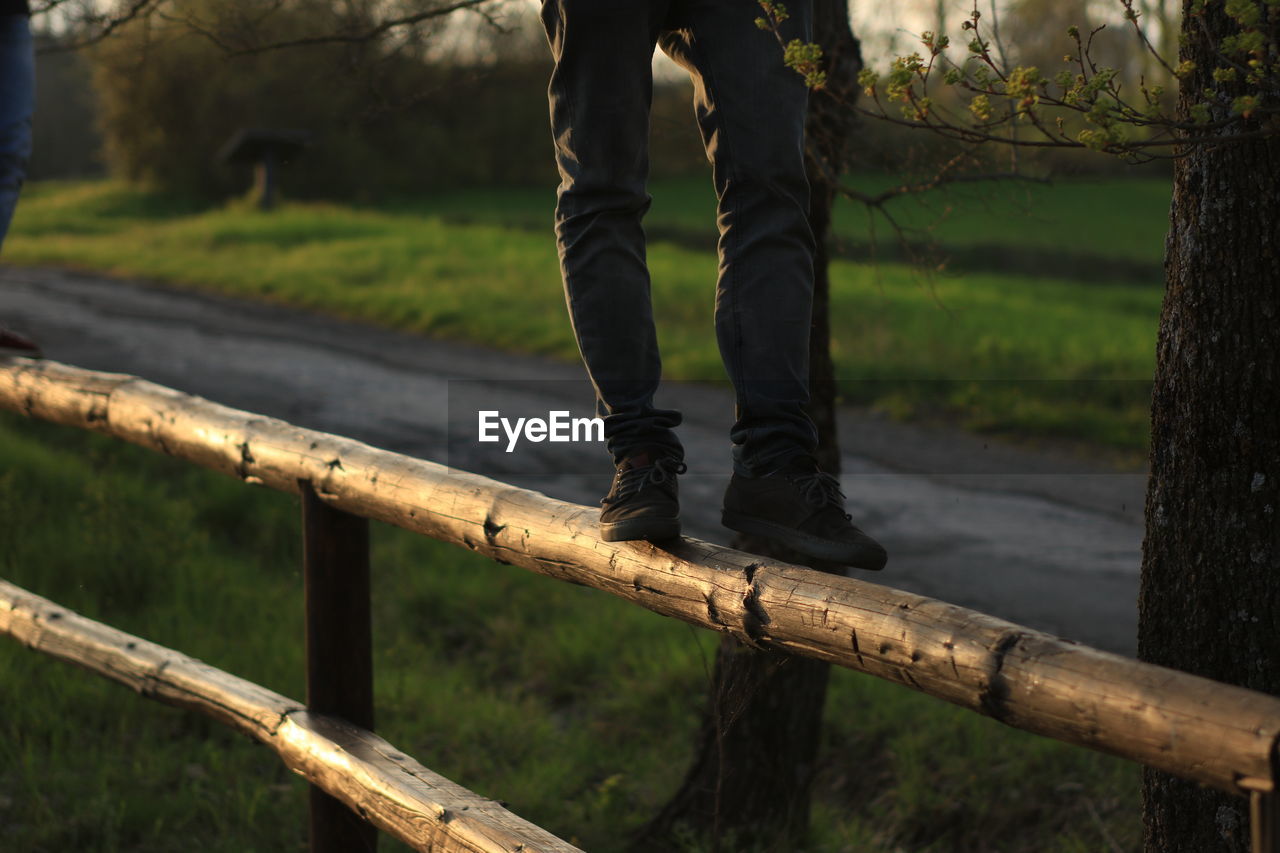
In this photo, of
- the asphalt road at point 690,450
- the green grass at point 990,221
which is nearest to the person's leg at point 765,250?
the asphalt road at point 690,450

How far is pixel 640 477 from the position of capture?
2.41 m

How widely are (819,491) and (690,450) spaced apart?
5.50m

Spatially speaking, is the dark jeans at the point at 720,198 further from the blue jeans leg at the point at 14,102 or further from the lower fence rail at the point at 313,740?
the blue jeans leg at the point at 14,102

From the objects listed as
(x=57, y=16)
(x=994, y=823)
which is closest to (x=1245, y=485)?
(x=994, y=823)

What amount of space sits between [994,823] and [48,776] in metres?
3.16

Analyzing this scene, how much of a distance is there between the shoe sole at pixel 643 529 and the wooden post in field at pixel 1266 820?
106 cm

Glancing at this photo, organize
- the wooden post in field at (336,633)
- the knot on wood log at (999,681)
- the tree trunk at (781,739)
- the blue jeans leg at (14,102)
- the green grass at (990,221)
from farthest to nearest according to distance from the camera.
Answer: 1. the green grass at (990,221)
2. the blue jeans leg at (14,102)
3. the tree trunk at (781,739)
4. the wooden post in field at (336,633)
5. the knot on wood log at (999,681)

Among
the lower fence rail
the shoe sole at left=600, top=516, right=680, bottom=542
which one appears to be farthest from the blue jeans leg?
the shoe sole at left=600, top=516, right=680, bottom=542

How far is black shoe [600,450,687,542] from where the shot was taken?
7.50 ft

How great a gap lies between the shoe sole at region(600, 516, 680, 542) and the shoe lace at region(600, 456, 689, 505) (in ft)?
0.26

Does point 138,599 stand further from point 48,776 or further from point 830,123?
point 830,123

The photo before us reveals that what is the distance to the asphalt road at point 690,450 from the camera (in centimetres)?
588

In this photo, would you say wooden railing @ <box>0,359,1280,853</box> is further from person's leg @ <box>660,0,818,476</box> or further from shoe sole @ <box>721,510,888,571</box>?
person's leg @ <box>660,0,818,476</box>

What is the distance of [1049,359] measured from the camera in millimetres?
10195
